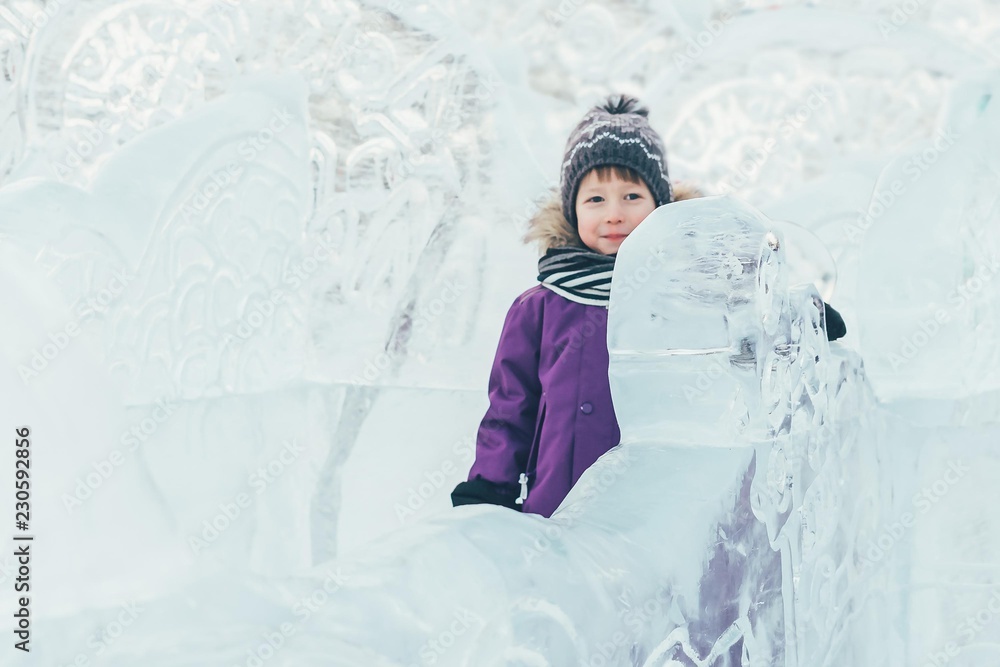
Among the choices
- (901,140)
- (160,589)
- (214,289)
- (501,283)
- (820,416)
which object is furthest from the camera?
(901,140)

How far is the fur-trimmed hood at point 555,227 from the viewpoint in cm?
188

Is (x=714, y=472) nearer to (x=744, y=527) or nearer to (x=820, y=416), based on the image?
(x=744, y=527)

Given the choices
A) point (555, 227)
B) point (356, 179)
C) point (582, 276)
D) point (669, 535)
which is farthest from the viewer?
point (356, 179)

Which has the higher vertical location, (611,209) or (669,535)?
(611,209)

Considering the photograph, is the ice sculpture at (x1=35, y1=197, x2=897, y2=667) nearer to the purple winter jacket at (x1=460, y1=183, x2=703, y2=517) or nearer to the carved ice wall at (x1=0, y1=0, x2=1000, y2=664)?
the purple winter jacket at (x1=460, y1=183, x2=703, y2=517)

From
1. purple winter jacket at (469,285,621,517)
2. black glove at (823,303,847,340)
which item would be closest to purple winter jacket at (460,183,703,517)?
purple winter jacket at (469,285,621,517)

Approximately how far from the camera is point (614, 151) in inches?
70.4

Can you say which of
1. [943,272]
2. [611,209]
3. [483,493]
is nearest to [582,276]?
[611,209]

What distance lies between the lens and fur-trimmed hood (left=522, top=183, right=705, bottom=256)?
6.16ft

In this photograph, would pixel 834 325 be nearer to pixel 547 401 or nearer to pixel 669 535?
pixel 547 401

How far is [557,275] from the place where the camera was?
5.57 feet

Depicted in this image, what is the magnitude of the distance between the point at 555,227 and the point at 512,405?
1.22 feet

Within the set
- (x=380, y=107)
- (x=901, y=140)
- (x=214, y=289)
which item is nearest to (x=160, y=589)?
(x=214, y=289)

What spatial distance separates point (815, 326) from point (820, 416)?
12 centimetres
